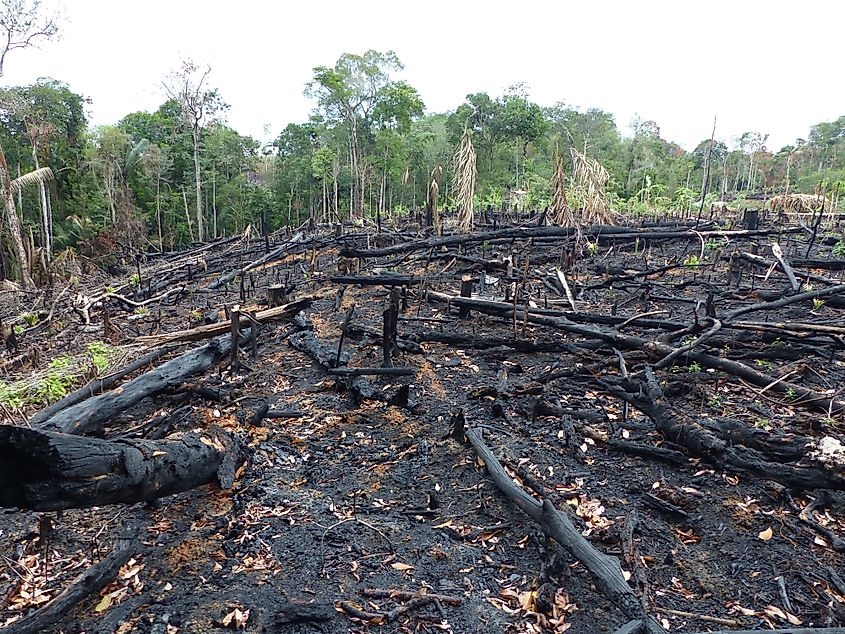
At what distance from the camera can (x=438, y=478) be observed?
13.7 ft

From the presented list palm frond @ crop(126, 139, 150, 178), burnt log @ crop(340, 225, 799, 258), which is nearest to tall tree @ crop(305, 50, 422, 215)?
palm frond @ crop(126, 139, 150, 178)

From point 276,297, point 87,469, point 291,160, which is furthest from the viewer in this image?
point 291,160

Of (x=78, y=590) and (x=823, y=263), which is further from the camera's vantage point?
(x=823, y=263)

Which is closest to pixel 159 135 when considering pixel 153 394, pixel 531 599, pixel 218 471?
pixel 153 394

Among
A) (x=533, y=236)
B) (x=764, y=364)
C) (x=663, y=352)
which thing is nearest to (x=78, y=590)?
(x=663, y=352)

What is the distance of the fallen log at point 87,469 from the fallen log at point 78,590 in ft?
1.44

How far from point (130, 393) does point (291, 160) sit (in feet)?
111

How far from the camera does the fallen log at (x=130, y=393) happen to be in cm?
437

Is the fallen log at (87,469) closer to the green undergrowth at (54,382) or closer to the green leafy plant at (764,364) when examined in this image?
the green undergrowth at (54,382)

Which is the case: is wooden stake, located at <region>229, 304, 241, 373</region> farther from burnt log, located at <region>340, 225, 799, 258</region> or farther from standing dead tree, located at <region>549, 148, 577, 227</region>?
standing dead tree, located at <region>549, 148, 577, 227</region>

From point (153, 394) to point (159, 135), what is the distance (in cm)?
3439

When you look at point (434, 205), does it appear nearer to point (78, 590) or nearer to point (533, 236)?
point (533, 236)

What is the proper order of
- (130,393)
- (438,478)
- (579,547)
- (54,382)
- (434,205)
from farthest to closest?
1. (434,205)
2. (54,382)
3. (130,393)
4. (438,478)
5. (579,547)

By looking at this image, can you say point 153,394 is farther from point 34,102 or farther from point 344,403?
point 34,102
